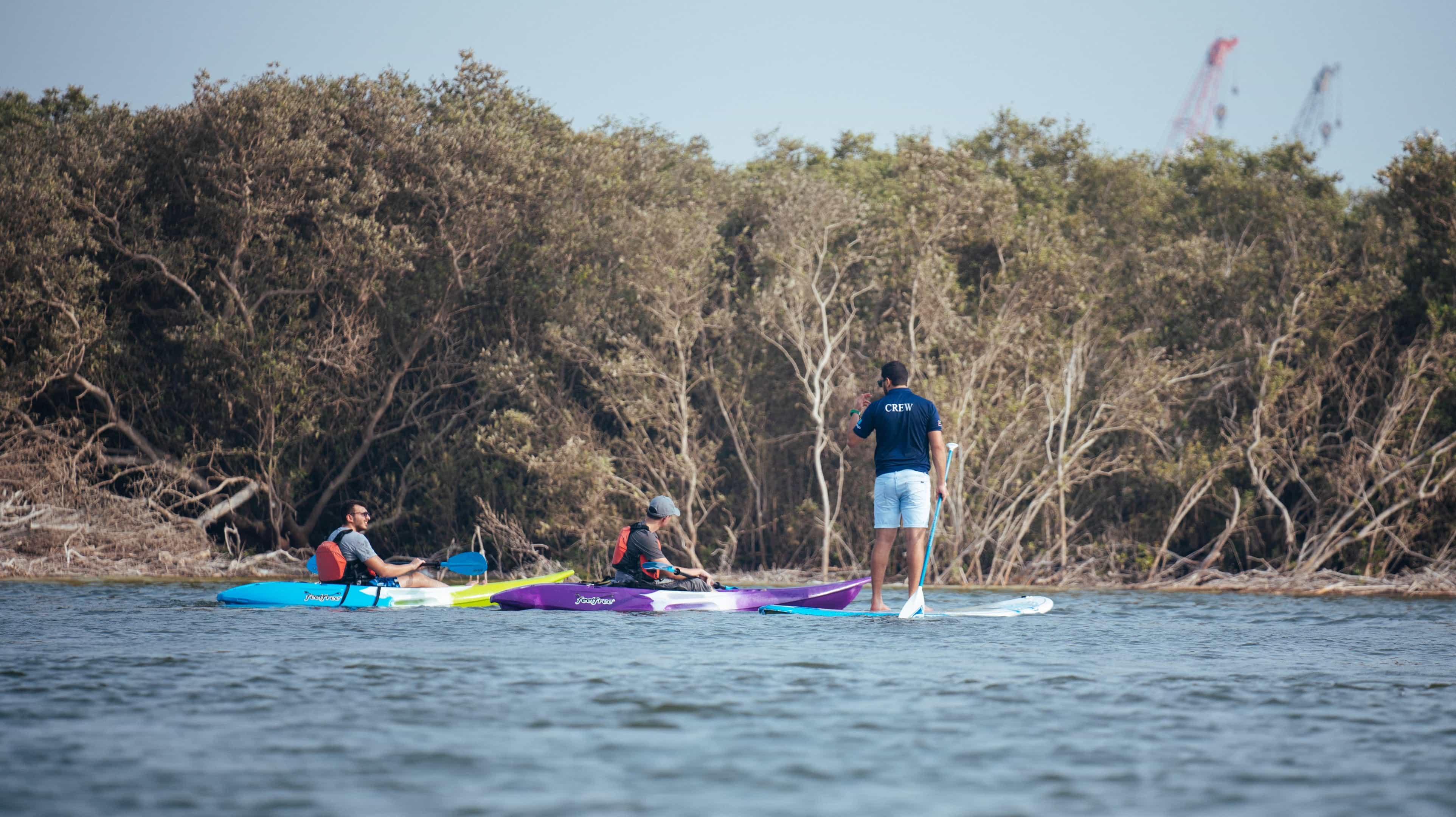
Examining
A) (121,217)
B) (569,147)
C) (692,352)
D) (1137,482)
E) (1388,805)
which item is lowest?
(1388,805)

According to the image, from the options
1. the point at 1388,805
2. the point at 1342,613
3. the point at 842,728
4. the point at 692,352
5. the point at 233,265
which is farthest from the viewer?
the point at 692,352

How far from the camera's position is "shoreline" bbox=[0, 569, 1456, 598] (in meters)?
17.4

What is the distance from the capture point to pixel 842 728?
5.64 metres

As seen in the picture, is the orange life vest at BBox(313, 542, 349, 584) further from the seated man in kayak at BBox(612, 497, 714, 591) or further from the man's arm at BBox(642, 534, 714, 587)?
the man's arm at BBox(642, 534, 714, 587)

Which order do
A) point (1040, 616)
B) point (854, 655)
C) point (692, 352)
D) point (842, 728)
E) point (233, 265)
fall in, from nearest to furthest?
point (842, 728)
point (854, 655)
point (1040, 616)
point (233, 265)
point (692, 352)

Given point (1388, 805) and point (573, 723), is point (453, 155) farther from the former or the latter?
point (1388, 805)

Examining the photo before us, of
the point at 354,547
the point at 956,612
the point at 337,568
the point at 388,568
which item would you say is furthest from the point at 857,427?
the point at 337,568

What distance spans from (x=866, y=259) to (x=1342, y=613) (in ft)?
32.5

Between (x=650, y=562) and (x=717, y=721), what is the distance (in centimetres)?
690

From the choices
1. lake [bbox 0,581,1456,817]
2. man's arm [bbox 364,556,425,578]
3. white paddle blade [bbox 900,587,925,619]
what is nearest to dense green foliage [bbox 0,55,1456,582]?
man's arm [bbox 364,556,425,578]

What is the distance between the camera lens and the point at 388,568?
13367mm

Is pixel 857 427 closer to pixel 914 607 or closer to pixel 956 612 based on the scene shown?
pixel 914 607

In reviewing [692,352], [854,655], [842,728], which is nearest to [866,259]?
[692,352]

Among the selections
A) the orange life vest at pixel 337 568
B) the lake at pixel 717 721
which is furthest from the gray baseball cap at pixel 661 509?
the orange life vest at pixel 337 568
